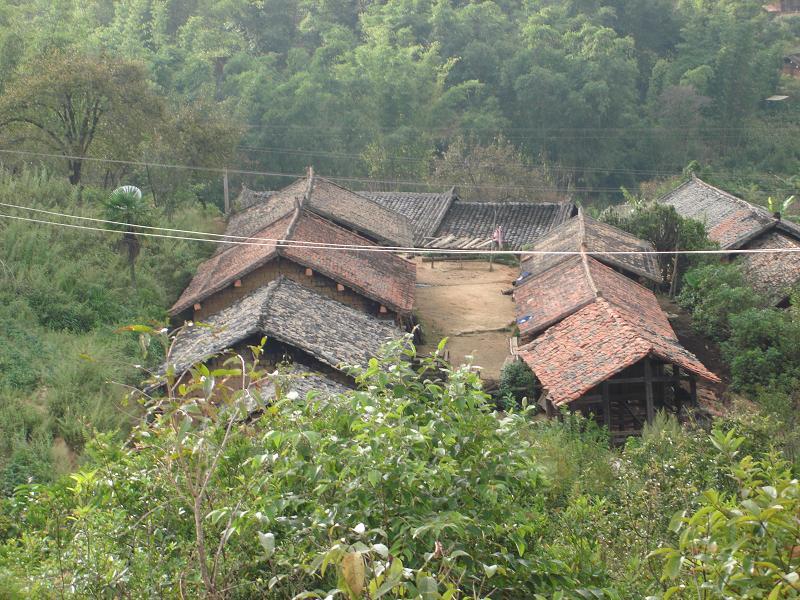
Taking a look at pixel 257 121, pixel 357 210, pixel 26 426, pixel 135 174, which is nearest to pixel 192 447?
pixel 26 426

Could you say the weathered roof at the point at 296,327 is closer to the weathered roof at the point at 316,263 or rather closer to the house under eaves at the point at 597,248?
the weathered roof at the point at 316,263

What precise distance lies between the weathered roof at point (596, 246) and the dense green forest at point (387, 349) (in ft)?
3.83

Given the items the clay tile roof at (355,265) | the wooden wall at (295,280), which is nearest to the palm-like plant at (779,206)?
the clay tile roof at (355,265)

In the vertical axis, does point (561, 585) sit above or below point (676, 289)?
above

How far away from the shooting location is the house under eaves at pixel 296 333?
1580 centimetres

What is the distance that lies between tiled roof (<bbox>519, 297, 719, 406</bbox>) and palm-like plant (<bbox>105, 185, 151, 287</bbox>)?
8832mm

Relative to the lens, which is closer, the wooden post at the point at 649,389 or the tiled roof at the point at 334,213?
the wooden post at the point at 649,389

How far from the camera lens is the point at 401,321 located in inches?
786

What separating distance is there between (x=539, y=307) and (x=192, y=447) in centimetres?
1462

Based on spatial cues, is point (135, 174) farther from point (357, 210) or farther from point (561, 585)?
point (561, 585)

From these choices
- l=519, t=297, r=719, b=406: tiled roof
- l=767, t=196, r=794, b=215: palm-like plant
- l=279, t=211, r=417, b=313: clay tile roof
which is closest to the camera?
l=519, t=297, r=719, b=406: tiled roof

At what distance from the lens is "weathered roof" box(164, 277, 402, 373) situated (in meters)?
16.0

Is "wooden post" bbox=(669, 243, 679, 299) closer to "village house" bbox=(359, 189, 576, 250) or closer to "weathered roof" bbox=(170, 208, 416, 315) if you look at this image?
"village house" bbox=(359, 189, 576, 250)

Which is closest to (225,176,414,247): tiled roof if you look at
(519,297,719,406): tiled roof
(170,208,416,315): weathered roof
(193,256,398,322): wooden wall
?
(170,208,416,315): weathered roof
